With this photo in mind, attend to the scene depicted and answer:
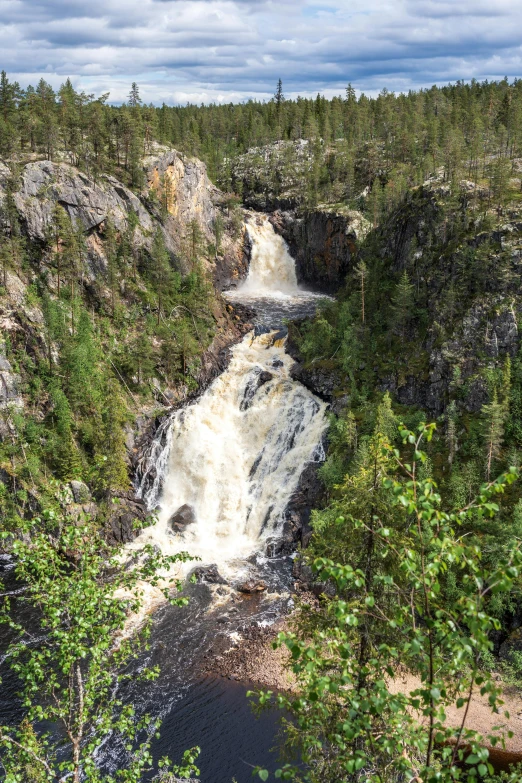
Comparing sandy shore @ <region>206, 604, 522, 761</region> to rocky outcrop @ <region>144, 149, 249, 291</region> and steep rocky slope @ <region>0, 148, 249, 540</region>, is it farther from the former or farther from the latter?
rocky outcrop @ <region>144, 149, 249, 291</region>

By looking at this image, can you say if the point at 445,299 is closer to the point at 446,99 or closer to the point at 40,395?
the point at 40,395

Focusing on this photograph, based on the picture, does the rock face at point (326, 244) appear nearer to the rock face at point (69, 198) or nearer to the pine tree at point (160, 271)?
the pine tree at point (160, 271)

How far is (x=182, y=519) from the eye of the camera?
47.8m

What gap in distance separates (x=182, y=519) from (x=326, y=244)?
166 ft

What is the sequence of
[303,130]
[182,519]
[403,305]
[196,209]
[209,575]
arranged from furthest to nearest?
[303,130], [196,209], [403,305], [182,519], [209,575]

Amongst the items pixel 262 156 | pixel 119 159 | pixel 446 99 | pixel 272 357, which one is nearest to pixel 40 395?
pixel 272 357

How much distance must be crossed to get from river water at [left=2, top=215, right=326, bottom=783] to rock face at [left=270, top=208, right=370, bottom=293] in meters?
11.2

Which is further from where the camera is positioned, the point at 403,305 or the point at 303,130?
the point at 303,130

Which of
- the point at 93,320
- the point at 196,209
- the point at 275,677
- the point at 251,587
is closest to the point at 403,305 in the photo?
the point at 251,587

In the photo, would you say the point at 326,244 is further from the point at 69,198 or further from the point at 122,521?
the point at 122,521

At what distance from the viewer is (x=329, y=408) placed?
51781 millimetres

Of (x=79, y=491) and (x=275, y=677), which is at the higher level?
(x=79, y=491)

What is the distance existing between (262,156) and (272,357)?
69200 mm

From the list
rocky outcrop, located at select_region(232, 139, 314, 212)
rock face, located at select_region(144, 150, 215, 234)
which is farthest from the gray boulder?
rocky outcrop, located at select_region(232, 139, 314, 212)
